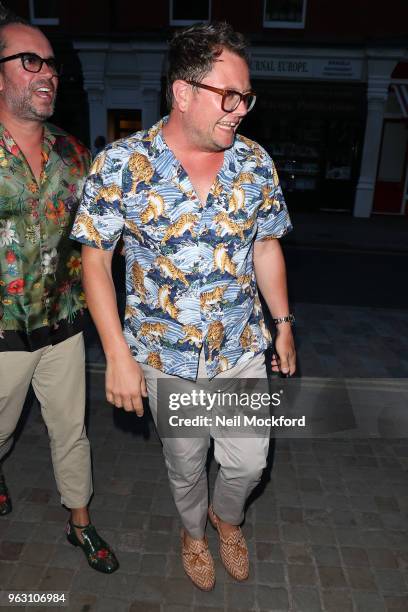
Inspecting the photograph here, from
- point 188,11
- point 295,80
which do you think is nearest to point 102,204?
point 295,80

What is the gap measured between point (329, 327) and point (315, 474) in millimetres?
2669

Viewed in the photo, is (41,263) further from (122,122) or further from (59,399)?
(122,122)

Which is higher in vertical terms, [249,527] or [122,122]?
[122,122]

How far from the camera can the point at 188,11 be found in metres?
14.4

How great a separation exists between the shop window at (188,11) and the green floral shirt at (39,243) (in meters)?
13.9

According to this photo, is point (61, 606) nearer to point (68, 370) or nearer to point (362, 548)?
point (68, 370)

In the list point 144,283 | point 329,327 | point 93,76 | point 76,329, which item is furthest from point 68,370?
point 93,76

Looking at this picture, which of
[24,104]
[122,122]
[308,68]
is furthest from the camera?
[122,122]

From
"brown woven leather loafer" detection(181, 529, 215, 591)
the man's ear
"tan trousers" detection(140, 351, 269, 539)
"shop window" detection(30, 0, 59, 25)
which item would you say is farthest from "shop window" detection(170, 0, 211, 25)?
"brown woven leather loafer" detection(181, 529, 215, 591)

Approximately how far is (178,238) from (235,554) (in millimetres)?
1607

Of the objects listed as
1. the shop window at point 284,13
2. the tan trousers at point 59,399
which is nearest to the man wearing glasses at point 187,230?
the tan trousers at point 59,399

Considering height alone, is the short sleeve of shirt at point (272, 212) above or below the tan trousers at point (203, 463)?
above

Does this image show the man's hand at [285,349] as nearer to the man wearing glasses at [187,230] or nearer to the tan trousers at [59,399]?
the man wearing glasses at [187,230]

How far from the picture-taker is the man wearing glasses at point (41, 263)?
220 cm
